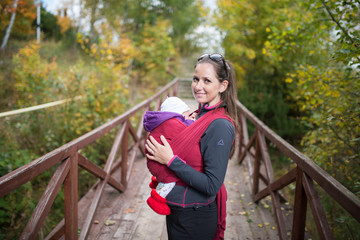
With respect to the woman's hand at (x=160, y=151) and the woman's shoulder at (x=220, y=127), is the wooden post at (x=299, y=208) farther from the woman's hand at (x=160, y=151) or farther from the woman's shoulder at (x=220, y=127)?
the woman's hand at (x=160, y=151)

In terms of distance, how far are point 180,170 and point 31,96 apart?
19.1 feet

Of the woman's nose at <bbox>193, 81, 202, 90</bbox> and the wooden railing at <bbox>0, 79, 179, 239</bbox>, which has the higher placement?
the woman's nose at <bbox>193, 81, 202, 90</bbox>

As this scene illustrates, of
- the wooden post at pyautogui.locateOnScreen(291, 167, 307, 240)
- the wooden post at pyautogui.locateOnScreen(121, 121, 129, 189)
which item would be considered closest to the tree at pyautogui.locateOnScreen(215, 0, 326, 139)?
the wooden post at pyautogui.locateOnScreen(121, 121, 129, 189)

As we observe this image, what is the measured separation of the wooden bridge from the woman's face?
0.91m

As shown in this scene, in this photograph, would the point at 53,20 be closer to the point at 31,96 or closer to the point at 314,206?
the point at 31,96

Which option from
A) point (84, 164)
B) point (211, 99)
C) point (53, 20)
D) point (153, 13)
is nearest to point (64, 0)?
point (53, 20)

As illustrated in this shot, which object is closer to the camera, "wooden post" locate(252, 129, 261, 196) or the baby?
the baby

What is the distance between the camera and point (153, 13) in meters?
17.1

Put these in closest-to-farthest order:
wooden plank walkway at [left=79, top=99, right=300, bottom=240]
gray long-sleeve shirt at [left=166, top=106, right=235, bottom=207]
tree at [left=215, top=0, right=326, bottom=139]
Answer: gray long-sleeve shirt at [left=166, top=106, right=235, bottom=207] → wooden plank walkway at [left=79, top=99, right=300, bottom=240] → tree at [left=215, top=0, right=326, bottom=139]

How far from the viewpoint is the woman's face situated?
1.42 m

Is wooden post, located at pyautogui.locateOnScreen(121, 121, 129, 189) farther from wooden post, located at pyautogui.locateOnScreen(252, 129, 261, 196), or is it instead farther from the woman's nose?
the woman's nose

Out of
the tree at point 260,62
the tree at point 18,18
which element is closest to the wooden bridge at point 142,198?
the tree at point 260,62

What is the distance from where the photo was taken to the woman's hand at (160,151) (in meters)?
1.29

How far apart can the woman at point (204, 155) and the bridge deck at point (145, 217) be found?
5.13 ft
